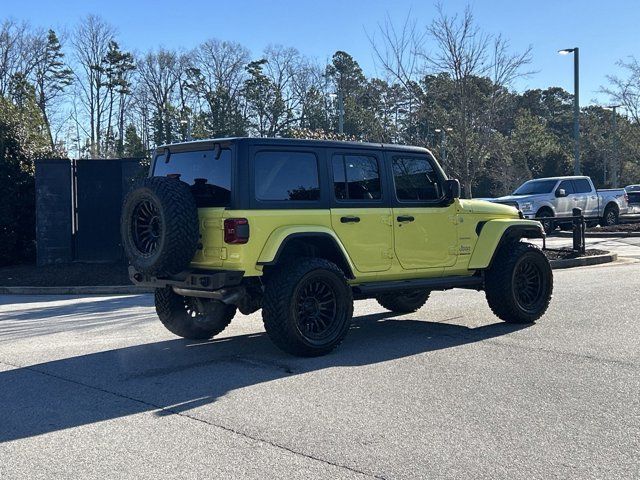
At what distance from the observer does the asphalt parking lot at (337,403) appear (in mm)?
4035

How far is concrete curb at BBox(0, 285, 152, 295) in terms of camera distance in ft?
43.0

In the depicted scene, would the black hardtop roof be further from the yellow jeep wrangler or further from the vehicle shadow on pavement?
the vehicle shadow on pavement

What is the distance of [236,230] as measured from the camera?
630 centimetres

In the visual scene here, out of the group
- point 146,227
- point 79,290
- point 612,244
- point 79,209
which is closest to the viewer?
point 146,227

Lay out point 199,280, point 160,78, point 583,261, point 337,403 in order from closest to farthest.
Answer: point 337,403, point 199,280, point 583,261, point 160,78

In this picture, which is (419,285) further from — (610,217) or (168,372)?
(610,217)

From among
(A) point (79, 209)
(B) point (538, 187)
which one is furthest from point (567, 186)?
(A) point (79, 209)

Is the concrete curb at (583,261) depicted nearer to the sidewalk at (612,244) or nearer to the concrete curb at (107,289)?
the concrete curb at (107,289)

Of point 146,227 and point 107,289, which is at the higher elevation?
point 146,227

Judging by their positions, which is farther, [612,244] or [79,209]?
[612,244]

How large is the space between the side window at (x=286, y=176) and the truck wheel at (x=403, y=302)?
2.75 metres

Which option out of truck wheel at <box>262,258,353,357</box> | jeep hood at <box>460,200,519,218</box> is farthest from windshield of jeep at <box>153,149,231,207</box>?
jeep hood at <box>460,200,519,218</box>

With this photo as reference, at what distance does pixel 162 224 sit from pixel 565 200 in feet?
61.8

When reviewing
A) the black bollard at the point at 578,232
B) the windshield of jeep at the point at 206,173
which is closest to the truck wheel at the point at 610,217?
the black bollard at the point at 578,232
